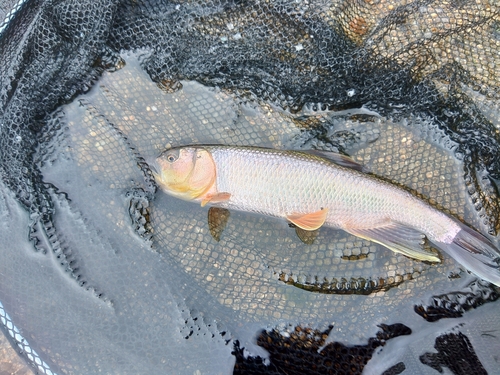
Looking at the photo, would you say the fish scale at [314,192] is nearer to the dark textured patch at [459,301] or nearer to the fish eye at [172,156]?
the fish eye at [172,156]

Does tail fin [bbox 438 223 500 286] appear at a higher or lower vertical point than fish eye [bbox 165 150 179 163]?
higher

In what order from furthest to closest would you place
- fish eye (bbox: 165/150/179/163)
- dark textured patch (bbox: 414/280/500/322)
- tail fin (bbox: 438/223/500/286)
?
fish eye (bbox: 165/150/179/163) → dark textured patch (bbox: 414/280/500/322) → tail fin (bbox: 438/223/500/286)

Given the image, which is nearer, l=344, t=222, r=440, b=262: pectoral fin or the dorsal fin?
l=344, t=222, r=440, b=262: pectoral fin

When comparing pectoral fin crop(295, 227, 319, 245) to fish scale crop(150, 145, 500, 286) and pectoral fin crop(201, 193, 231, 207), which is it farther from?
pectoral fin crop(201, 193, 231, 207)

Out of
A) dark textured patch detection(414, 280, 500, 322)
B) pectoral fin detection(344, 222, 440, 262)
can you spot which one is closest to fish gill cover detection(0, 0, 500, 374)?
dark textured patch detection(414, 280, 500, 322)

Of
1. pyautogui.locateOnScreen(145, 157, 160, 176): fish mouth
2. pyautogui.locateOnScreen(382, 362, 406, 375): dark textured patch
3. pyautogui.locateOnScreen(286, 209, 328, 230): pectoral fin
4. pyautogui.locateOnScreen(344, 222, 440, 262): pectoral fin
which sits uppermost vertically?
pyautogui.locateOnScreen(344, 222, 440, 262): pectoral fin

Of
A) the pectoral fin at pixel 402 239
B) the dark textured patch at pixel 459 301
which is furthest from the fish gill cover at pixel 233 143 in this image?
the pectoral fin at pixel 402 239
